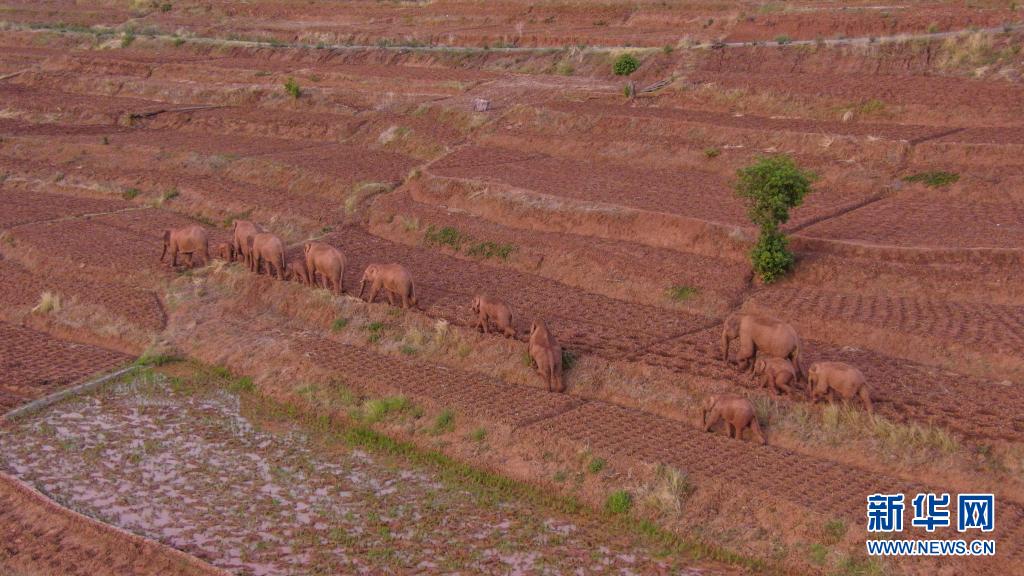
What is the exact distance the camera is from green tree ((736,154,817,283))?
21.2 m

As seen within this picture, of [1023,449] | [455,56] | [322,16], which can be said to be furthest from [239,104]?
[1023,449]

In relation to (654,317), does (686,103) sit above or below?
above

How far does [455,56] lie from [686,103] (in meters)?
14.9

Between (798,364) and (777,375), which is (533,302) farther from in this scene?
(777,375)

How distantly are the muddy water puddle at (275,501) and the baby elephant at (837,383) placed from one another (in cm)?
391

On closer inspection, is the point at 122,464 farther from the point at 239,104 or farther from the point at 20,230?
the point at 239,104

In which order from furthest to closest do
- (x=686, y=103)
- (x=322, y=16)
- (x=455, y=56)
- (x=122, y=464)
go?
(x=322, y=16), (x=455, y=56), (x=686, y=103), (x=122, y=464)

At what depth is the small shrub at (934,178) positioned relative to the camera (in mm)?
25781

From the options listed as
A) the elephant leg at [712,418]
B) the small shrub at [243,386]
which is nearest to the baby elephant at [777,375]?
the elephant leg at [712,418]

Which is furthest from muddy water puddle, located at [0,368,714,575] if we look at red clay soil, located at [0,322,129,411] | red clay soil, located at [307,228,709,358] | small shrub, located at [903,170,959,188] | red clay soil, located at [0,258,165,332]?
small shrub, located at [903,170,959,188]

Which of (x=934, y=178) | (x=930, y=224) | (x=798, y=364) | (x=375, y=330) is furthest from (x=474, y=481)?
(x=934, y=178)

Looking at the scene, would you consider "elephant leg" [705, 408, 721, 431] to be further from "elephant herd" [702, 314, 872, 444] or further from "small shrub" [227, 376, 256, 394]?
"small shrub" [227, 376, 256, 394]

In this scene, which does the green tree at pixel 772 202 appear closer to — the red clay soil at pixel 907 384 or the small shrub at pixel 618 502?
the red clay soil at pixel 907 384

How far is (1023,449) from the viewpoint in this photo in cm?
1470
